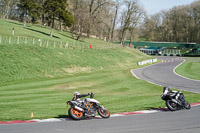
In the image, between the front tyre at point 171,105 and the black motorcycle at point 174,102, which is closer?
the front tyre at point 171,105

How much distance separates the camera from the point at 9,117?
12.6 meters

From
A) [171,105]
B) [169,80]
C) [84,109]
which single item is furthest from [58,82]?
[84,109]

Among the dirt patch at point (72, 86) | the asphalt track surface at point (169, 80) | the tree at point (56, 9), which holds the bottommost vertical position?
the dirt patch at point (72, 86)

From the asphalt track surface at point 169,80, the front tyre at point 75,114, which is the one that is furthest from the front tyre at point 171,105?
the asphalt track surface at point 169,80

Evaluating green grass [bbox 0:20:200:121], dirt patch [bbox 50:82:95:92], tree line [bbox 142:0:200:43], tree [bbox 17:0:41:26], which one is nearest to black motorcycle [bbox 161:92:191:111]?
green grass [bbox 0:20:200:121]

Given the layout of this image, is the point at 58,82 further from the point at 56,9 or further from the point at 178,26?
the point at 178,26

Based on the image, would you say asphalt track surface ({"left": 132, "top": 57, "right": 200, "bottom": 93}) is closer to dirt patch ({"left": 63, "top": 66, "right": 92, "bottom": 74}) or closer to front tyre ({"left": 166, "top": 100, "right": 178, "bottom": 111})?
dirt patch ({"left": 63, "top": 66, "right": 92, "bottom": 74})

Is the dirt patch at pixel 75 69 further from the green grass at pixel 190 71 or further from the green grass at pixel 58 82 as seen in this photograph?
the green grass at pixel 190 71

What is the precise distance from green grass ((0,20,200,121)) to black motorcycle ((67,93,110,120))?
120 cm

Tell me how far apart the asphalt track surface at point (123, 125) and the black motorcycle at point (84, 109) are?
386 mm

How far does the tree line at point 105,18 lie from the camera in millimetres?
80638

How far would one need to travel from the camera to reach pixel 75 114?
41.1 ft

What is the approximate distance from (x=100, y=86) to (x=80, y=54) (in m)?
23.1

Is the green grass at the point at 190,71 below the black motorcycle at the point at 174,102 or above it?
below
